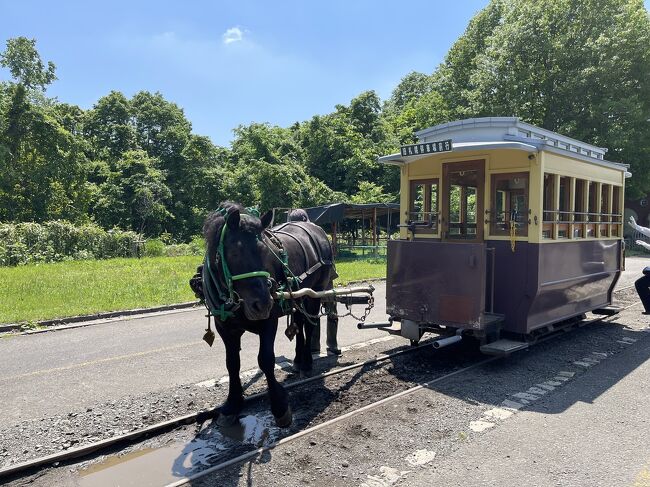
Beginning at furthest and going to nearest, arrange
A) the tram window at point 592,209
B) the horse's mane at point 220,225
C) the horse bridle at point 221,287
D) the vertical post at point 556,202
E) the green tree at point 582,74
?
the green tree at point 582,74, the tram window at point 592,209, the vertical post at point 556,202, the horse's mane at point 220,225, the horse bridle at point 221,287

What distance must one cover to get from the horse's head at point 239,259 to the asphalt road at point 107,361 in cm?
250

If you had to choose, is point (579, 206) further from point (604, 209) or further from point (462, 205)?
point (462, 205)

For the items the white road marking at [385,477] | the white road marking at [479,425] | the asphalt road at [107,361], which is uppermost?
the white road marking at [479,425]

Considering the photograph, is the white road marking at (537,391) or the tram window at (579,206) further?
the tram window at (579,206)

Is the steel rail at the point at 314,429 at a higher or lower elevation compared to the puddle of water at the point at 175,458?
higher

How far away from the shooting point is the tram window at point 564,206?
7.38 meters

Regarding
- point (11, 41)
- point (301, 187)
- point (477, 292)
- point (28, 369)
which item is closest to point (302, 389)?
point (477, 292)

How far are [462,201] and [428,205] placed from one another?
21.0 inches

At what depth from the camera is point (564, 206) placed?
7.54 m

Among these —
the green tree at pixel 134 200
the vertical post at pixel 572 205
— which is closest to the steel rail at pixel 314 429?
the vertical post at pixel 572 205

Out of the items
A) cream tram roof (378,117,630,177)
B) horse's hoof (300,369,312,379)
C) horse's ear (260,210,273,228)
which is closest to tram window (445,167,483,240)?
cream tram roof (378,117,630,177)

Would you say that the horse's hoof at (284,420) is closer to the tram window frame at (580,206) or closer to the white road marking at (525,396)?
the white road marking at (525,396)

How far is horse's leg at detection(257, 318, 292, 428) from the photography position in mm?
4613

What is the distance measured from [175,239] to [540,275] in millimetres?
32157
